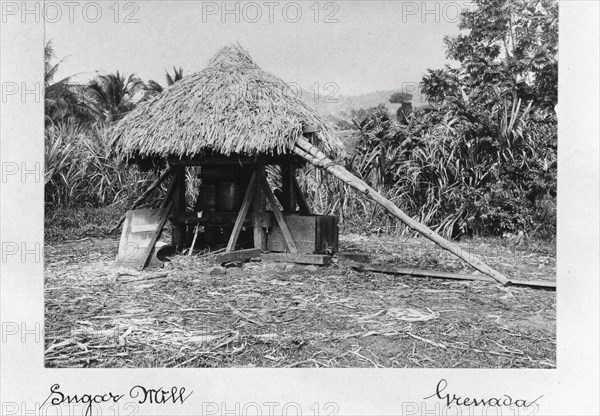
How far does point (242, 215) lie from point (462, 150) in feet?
17.3

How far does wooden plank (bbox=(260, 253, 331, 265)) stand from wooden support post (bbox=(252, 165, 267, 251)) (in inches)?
9.0

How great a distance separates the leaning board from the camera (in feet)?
23.4

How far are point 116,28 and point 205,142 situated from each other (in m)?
1.99

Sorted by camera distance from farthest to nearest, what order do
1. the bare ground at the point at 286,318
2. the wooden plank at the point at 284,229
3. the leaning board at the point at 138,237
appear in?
the wooden plank at the point at 284,229, the leaning board at the point at 138,237, the bare ground at the point at 286,318

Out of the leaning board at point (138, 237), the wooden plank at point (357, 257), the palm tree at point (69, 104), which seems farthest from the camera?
the palm tree at point (69, 104)

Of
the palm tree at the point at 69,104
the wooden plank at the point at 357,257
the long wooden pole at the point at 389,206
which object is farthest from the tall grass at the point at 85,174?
the wooden plank at the point at 357,257

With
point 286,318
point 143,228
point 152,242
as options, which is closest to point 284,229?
point 152,242

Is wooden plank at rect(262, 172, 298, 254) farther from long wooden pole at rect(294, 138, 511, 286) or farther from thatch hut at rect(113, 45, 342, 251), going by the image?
long wooden pole at rect(294, 138, 511, 286)

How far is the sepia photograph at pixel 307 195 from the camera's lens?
4609 millimetres

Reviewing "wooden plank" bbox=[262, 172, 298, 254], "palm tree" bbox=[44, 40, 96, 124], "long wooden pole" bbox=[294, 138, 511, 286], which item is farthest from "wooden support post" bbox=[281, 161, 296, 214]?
"palm tree" bbox=[44, 40, 96, 124]

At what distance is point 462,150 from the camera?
10.7 meters

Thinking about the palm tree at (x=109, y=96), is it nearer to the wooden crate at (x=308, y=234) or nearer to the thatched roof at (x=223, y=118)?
the thatched roof at (x=223, y=118)

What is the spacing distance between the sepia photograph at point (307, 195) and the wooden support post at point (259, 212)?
0.06ft

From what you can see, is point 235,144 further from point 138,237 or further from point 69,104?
point 69,104
